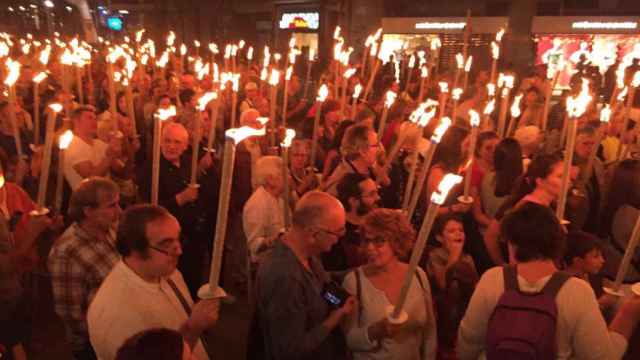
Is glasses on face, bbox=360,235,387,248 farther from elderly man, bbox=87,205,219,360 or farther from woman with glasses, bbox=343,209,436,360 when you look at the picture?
elderly man, bbox=87,205,219,360

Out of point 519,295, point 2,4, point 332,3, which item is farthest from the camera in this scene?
point 2,4

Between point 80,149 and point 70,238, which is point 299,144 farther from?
point 70,238

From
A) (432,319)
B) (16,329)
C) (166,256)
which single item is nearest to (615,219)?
(432,319)

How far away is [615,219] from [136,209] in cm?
345

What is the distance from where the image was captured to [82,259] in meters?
3.00

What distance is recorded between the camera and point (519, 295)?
2312 mm

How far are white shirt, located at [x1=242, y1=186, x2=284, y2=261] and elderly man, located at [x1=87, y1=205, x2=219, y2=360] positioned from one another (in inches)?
56.9

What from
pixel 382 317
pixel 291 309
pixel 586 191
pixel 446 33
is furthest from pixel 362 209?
pixel 446 33

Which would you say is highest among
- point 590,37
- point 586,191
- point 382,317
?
point 590,37

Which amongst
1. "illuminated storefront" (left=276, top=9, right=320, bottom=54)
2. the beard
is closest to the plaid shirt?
the beard

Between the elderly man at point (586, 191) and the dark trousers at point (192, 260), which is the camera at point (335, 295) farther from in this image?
the elderly man at point (586, 191)

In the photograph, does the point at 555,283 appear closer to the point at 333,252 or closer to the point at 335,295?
the point at 335,295

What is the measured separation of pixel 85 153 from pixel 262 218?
1760 millimetres

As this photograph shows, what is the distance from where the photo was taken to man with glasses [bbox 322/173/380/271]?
3652mm
